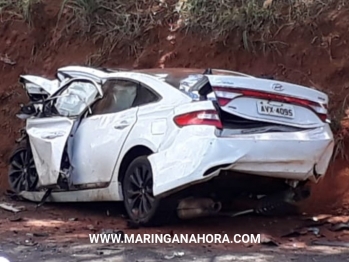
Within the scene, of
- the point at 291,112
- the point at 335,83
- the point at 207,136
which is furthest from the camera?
the point at 335,83

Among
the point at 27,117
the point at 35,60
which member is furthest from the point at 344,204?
the point at 35,60

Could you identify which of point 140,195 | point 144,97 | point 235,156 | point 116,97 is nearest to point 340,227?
point 235,156

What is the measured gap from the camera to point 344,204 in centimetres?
1063

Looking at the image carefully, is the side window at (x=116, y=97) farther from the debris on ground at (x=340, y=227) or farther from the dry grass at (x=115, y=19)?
the dry grass at (x=115, y=19)

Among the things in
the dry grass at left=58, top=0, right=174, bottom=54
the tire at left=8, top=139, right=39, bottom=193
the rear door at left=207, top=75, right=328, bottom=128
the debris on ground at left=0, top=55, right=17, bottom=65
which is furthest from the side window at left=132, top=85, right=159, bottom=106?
the debris on ground at left=0, top=55, right=17, bottom=65

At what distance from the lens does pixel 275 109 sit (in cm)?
877

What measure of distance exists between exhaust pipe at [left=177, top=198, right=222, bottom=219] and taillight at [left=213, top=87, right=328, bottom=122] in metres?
1.13

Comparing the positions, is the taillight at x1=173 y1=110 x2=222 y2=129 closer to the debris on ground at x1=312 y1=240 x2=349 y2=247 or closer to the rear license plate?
the rear license plate

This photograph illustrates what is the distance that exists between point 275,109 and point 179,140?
1119 millimetres

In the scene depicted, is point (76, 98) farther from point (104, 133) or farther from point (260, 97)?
point (260, 97)

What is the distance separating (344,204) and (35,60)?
23.0 ft

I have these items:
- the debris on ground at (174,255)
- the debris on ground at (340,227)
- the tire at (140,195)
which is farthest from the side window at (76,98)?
the debris on ground at (340,227)

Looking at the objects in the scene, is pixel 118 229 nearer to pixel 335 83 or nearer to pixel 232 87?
pixel 232 87

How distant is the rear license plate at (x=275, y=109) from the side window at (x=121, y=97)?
1.27 meters
